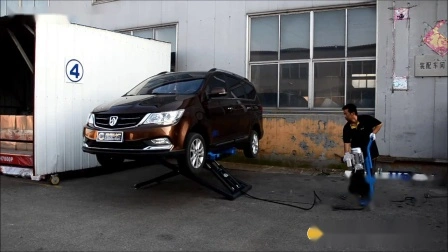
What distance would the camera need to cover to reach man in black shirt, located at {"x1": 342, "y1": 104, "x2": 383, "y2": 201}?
20.4 ft

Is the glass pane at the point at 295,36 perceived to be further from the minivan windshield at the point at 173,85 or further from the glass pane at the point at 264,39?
the minivan windshield at the point at 173,85

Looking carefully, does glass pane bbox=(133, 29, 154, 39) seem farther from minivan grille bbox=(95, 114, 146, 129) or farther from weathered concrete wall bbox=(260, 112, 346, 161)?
minivan grille bbox=(95, 114, 146, 129)

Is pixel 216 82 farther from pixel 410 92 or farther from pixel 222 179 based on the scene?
pixel 410 92

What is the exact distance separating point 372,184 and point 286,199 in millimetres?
1432

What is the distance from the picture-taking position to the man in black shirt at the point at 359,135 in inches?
245

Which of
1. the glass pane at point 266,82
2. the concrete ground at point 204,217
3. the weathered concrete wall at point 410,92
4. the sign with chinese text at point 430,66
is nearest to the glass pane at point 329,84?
the weathered concrete wall at point 410,92

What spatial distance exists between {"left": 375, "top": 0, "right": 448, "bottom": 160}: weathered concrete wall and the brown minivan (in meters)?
3.79

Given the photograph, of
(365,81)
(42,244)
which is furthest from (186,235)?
(365,81)

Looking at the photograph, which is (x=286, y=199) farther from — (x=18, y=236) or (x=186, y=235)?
(x=18, y=236)

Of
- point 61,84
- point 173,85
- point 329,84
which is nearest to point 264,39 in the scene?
point 329,84

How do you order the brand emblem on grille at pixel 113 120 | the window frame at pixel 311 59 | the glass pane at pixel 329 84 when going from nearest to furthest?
the brand emblem on grille at pixel 113 120
the window frame at pixel 311 59
the glass pane at pixel 329 84

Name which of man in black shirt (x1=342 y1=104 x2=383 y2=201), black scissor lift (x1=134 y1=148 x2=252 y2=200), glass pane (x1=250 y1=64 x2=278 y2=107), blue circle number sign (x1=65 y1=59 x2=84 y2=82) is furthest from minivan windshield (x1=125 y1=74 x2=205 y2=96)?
glass pane (x1=250 y1=64 x2=278 y2=107)

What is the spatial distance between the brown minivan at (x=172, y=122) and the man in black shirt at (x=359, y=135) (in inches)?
74.6

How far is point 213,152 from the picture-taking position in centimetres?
643
